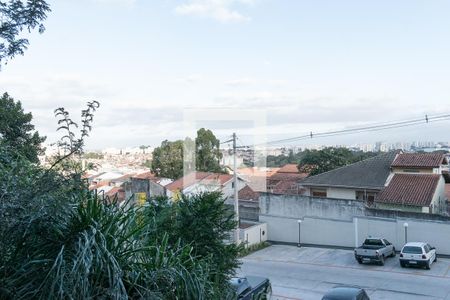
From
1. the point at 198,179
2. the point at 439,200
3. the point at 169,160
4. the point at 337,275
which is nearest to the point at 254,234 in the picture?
the point at 337,275

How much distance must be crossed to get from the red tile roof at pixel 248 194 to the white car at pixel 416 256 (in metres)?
14.4

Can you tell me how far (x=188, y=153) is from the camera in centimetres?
3831

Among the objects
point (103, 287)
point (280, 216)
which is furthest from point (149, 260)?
point (280, 216)

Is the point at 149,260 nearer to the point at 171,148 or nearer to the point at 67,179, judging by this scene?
the point at 67,179

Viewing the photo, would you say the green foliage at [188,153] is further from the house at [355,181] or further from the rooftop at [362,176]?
the rooftop at [362,176]

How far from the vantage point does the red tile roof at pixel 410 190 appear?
83.5ft

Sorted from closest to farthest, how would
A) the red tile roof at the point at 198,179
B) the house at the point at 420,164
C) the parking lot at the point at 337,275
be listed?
the parking lot at the point at 337,275
the house at the point at 420,164
the red tile roof at the point at 198,179

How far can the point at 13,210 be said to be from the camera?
4422 mm

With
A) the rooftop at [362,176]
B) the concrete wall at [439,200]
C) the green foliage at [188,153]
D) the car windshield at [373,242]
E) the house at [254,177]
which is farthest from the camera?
the green foliage at [188,153]

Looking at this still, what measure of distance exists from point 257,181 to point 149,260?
32396 mm

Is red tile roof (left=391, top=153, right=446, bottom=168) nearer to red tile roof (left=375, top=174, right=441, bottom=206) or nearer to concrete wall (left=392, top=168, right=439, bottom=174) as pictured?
concrete wall (left=392, top=168, right=439, bottom=174)

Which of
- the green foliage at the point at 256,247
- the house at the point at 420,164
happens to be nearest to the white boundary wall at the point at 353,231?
the green foliage at the point at 256,247

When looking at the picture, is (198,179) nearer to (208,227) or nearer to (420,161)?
(420,161)

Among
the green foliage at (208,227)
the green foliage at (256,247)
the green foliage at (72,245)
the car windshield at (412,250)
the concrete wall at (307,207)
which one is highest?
the green foliage at (72,245)
